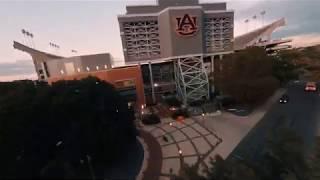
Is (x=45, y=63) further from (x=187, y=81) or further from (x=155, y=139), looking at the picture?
(x=155, y=139)

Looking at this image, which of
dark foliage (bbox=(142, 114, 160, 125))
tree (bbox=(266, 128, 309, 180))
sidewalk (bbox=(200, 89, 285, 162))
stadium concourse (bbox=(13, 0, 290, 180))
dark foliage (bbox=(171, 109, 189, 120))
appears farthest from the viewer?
stadium concourse (bbox=(13, 0, 290, 180))

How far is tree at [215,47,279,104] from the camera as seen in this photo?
1270 inches

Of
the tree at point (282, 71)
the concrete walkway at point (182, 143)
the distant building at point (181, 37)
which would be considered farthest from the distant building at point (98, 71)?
the tree at point (282, 71)

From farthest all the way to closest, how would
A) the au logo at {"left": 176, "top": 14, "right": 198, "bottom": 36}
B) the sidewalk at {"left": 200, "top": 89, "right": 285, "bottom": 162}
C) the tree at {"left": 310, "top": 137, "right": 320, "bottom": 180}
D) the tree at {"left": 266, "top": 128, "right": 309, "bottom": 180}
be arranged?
the au logo at {"left": 176, "top": 14, "right": 198, "bottom": 36} → the sidewalk at {"left": 200, "top": 89, "right": 285, "bottom": 162} → the tree at {"left": 310, "top": 137, "right": 320, "bottom": 180} → the tree at {"left": 266, "top": 128, "right": 309, "bottom": 180}

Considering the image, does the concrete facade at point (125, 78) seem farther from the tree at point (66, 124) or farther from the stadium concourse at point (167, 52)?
the tree at point (66, 124)

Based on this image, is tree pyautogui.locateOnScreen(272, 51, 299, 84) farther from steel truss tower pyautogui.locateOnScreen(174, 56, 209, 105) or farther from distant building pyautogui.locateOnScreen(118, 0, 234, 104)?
steel truss tower pyautogui.locateOnScreen(174, 56, 209, 105)

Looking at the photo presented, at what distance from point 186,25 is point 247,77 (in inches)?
448

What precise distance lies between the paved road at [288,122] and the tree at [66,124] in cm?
937

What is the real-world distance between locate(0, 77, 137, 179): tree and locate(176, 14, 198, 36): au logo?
55.2ft

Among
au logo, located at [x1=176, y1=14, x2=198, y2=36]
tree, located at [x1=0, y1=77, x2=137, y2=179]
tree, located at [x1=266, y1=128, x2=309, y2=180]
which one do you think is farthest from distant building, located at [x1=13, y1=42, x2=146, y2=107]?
tree, located at [x1=266, y1=128, x2=309, y2=180]

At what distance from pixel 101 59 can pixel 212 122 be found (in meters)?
24.2

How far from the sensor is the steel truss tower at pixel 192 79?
40.0 metres

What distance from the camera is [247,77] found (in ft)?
110

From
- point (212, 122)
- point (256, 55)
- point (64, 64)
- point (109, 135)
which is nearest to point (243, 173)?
point (109, 135)
